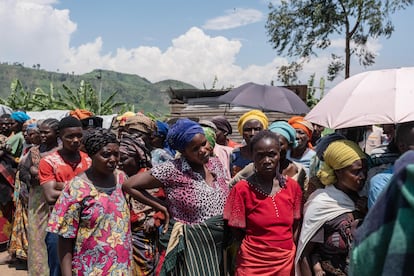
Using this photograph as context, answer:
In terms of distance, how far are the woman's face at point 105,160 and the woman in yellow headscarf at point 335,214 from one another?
1236 millimetres

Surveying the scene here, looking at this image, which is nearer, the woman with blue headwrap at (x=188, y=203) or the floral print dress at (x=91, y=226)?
the floral print dress at (x=91, y=226)

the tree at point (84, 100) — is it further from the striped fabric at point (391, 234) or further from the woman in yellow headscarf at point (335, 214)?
the striped fabric at point (391, 234)

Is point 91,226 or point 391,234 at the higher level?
point 391,234

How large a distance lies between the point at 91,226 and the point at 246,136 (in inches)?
80.2

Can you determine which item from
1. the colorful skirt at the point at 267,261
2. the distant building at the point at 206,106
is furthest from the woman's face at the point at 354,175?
the distant building at the point at 206,106

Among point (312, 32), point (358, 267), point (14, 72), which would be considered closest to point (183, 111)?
point (312, 32)

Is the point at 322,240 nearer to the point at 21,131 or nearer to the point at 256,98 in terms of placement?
the point at 256,98

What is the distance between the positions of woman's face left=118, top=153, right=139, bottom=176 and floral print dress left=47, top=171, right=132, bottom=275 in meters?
0.99

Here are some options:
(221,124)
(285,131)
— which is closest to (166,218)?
(285,131)

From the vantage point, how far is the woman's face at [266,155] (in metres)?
2.67

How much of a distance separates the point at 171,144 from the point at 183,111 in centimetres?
1032

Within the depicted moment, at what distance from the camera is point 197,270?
2773mm

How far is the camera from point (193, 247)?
2764mm

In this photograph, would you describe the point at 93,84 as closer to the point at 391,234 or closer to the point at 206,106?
the point at 206,106
